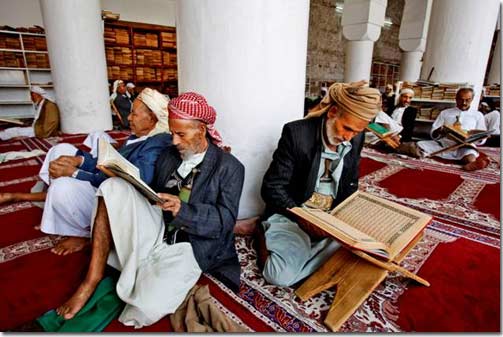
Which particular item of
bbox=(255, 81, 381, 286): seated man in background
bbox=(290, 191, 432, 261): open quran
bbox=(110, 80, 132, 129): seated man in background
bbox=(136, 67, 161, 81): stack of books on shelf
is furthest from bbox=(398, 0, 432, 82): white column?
bbox=(290, 191, 432, 261): open quran

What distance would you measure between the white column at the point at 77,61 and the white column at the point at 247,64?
3973mm

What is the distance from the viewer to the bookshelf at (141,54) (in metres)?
7.37

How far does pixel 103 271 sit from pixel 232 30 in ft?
4.84

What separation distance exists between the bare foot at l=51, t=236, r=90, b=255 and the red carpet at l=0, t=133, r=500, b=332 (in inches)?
1.7

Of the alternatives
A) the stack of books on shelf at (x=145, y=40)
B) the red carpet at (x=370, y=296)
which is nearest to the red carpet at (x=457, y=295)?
the red carpet at (x=370, y=296)

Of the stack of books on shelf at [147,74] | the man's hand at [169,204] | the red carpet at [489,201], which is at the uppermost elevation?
the stack of books on shelf at [147,74]

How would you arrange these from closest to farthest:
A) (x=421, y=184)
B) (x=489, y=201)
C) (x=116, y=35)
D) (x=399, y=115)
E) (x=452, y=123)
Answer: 1. (x=489, y=201)
2. (x=421, y=184)
3. (x=452, y=123)
4. (x=399, y=115)
5. (x=116, y=35)

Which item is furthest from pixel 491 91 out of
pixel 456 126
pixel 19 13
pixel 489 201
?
pixel 19 13

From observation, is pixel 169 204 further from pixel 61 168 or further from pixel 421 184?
pixel 421 184

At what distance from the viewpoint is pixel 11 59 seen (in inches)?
243

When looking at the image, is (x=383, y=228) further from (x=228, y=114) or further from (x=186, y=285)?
(x=228, y=114)

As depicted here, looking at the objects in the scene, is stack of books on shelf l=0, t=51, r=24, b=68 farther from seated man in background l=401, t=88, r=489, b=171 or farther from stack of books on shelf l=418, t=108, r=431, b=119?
stack of books on shelf l=418, t=108, r=431, b=119

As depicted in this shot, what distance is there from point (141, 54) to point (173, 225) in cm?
734

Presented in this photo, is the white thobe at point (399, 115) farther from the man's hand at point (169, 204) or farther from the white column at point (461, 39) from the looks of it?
the man's hand at point (169, 204)
